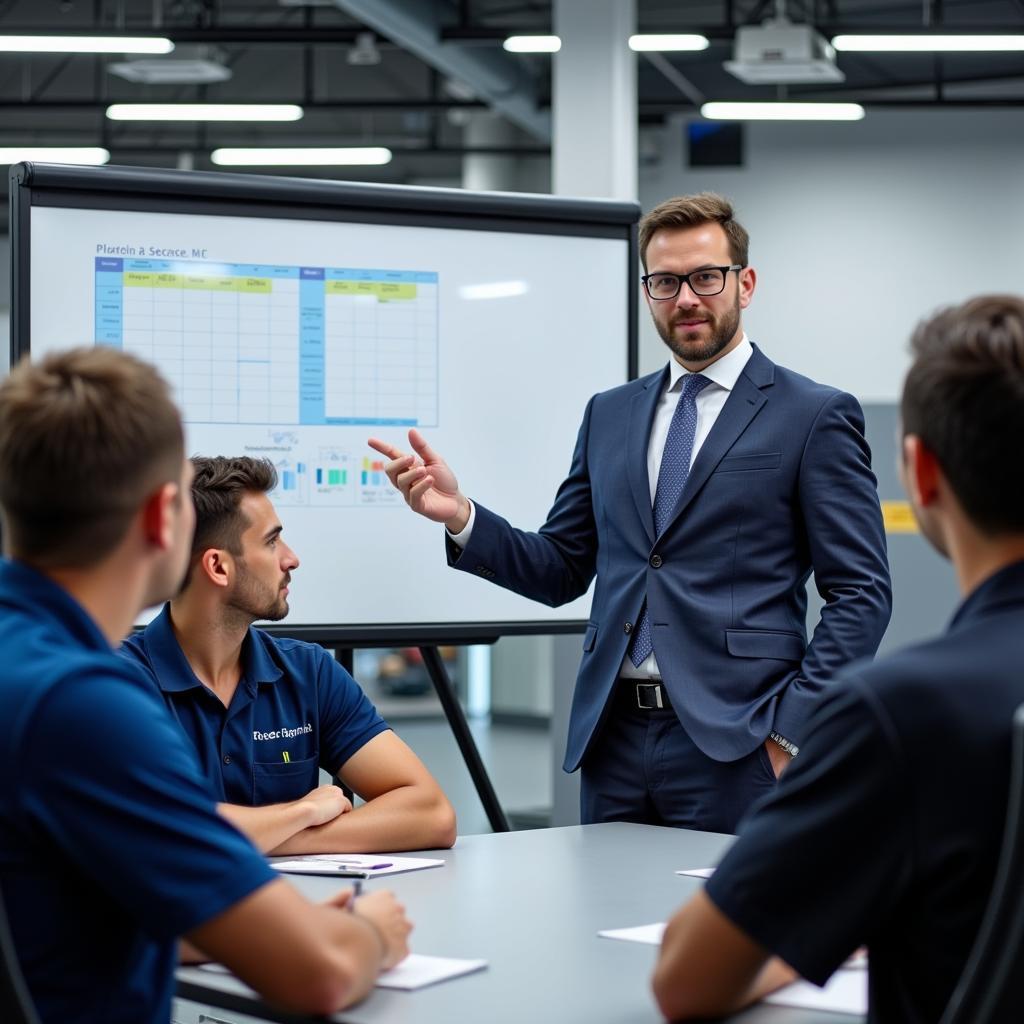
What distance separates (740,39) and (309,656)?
5.79 metres

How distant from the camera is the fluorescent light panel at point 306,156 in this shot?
29.2ft

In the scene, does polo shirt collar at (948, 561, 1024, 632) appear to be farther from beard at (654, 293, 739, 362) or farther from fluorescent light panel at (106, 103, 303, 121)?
fluorescent light panel at (106, 103, 303, 121)

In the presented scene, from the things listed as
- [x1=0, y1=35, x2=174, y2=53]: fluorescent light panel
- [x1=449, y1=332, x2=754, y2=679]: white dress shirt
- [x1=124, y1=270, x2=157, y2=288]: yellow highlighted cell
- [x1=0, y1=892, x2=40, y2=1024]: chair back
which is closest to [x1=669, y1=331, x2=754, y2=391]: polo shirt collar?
[x1=449, y1=332, x2=754, y2=679]: white dress shirt

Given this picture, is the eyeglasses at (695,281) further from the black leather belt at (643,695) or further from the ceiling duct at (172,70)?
the ceiling duct at (172,70)

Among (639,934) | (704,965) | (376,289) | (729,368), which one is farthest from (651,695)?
(704,965)

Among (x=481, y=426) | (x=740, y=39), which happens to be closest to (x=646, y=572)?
(x=481, y=426)

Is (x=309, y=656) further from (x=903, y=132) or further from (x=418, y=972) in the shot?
(x=903, y=132)

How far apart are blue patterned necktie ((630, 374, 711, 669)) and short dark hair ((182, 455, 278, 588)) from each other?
2.46ft

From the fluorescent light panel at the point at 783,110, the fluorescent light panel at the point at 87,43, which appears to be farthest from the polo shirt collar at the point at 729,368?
the fluorescent light panel at the point at 783,110

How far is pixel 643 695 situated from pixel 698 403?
23.3 inches

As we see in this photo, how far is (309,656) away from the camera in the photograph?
2.54 metres

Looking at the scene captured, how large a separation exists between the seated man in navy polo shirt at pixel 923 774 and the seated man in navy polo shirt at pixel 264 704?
106 cm

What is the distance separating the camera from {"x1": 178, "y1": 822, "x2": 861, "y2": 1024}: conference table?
1.46m

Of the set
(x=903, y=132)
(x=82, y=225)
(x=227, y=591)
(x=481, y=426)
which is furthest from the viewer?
(x=903, y=132)
